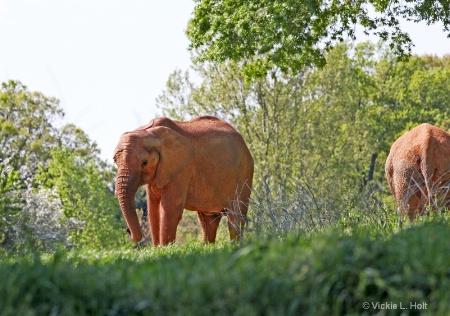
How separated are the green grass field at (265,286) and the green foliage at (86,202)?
110 ft

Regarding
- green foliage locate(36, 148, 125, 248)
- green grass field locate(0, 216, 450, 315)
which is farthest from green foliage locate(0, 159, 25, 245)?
green grass field locate(0, 216, 450, 315)

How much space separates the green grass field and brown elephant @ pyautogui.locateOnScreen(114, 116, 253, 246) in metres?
10.1

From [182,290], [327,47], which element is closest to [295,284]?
[182,290]

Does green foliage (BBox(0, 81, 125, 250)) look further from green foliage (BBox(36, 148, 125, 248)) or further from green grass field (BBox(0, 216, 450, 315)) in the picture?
green grass field (BBox(0, 216, 450, 315))

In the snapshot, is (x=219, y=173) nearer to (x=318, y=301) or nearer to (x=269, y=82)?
(x=318, y=301)


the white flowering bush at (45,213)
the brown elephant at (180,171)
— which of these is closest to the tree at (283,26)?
the brown elephant at (180,171)

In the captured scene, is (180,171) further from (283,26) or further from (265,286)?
(265,286)

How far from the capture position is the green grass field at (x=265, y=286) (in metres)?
5.79

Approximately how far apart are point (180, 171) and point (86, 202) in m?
24.7

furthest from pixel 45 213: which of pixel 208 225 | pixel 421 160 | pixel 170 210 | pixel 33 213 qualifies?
pixel 421 160

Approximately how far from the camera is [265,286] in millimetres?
5828

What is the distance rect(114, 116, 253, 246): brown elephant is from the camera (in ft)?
55.6

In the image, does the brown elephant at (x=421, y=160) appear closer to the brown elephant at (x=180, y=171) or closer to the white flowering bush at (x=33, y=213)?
the brown elephant at (x=180, y=171)

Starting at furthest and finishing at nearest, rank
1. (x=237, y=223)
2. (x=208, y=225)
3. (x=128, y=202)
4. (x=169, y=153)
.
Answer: (x=208, y=225), (x=169, y=153), (x=128, y=202), (x=237, y=223)
